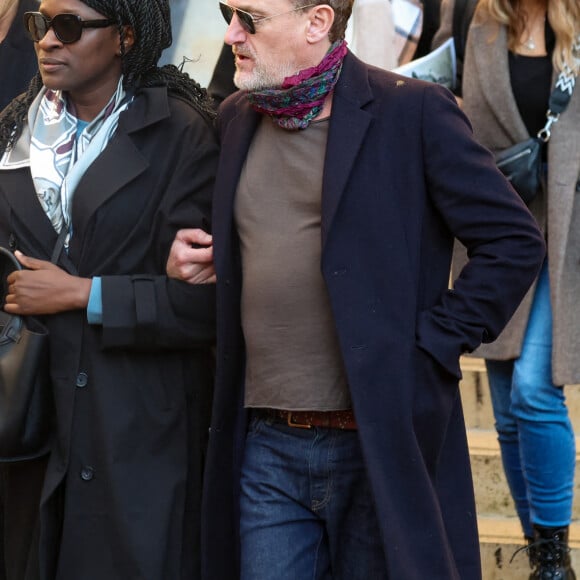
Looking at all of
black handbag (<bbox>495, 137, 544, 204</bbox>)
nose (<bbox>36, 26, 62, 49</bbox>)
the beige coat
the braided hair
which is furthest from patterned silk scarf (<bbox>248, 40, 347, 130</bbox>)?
the beige coat

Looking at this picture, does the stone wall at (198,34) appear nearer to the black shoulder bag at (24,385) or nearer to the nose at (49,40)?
the nose at (49,40)

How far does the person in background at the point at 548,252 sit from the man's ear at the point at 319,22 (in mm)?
1433

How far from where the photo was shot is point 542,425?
15.9 feet

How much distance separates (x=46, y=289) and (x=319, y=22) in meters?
1.08

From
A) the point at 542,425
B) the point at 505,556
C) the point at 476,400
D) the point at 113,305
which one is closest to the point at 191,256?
the point at 113,305

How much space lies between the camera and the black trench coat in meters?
3.83

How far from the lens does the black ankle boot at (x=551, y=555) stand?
484 cm

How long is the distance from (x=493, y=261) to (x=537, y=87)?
5.10 ft

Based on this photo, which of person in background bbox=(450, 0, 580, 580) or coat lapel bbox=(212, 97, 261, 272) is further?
person in background bbox=(450, 0, 580, 580)

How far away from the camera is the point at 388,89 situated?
11.8ft

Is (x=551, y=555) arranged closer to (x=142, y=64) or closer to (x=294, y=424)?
(x=294, y=424)

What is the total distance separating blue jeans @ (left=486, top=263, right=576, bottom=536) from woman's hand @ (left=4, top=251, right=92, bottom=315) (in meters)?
1.84

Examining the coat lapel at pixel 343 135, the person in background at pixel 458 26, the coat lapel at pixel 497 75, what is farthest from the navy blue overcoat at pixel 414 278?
the person in background at pixel 458 26

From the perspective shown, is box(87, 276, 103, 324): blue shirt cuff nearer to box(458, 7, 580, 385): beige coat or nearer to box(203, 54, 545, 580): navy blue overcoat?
box(203, 54, 545, 580): navy blue overcoat
